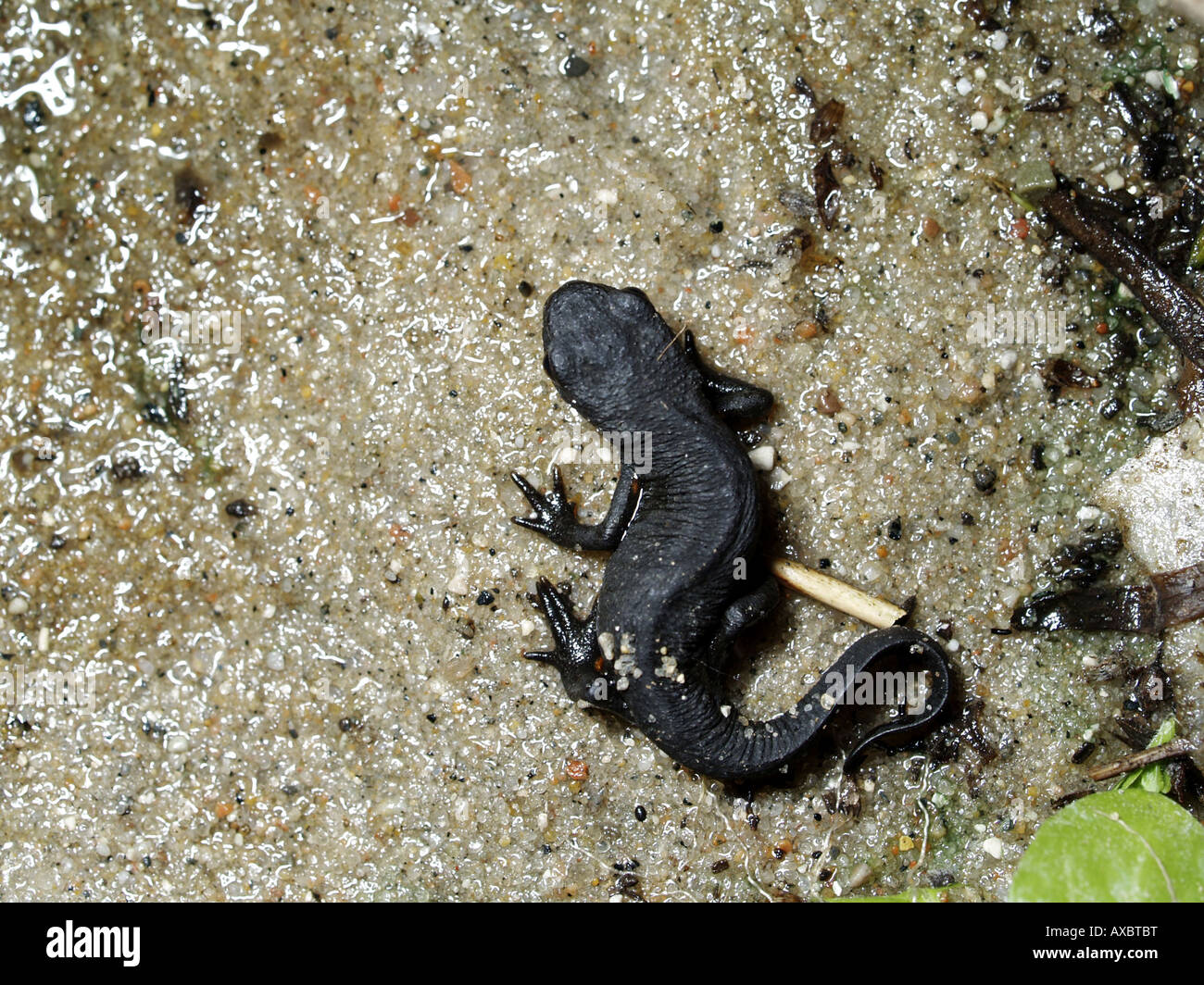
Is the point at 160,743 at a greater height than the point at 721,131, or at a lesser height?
lesser

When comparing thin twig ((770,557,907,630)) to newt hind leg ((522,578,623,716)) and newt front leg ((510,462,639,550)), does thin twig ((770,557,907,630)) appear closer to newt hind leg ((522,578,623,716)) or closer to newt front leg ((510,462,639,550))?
newt front leg ((510,462,639,550))

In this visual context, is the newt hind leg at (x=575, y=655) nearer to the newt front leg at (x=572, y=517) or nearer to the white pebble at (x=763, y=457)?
the newt front leg at (x=572, y=517)

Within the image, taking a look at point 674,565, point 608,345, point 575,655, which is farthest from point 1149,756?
point 608,345

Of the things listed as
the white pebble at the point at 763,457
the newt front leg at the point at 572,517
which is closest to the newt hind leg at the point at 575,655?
the newt front leg at the point at 572,517

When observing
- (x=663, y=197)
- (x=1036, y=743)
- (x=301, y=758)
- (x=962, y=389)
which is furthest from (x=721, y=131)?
(x=301, y=758)

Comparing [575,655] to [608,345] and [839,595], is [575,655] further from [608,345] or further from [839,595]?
[608,345]

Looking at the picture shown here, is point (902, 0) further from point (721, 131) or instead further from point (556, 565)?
point (556, 565)
